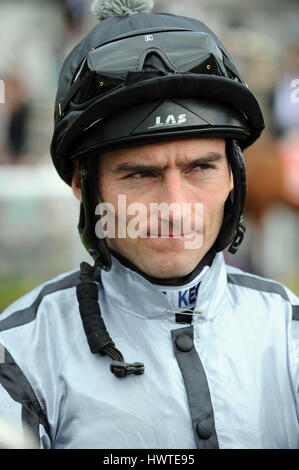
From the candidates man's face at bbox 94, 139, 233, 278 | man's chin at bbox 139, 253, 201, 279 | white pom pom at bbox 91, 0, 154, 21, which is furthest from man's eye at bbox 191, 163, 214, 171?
white pom pom at bbox 91, 0, 154, 21

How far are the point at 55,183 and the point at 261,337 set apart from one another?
17.5 feet

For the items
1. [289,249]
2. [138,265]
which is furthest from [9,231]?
[138,265]

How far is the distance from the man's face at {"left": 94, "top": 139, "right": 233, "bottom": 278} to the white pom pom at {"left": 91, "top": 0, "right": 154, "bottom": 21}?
604mm

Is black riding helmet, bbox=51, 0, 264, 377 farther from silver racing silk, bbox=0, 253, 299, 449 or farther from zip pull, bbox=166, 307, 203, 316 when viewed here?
zip pull, bbox=166, 307, 203, 316

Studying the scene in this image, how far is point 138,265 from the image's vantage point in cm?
232

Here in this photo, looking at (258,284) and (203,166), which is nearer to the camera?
(203,166)

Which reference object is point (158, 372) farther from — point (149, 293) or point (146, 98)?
point (146, 98)

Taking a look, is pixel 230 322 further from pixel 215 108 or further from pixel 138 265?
pixel 215 108

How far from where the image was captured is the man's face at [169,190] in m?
2.18

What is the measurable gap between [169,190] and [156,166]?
9 centimetres

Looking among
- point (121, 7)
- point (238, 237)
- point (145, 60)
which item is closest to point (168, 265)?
point (238, 237)

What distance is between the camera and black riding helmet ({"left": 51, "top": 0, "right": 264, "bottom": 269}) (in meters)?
2.16

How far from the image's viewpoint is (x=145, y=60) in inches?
86.4

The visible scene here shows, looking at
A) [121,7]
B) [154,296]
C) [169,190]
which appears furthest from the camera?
[121,7]
